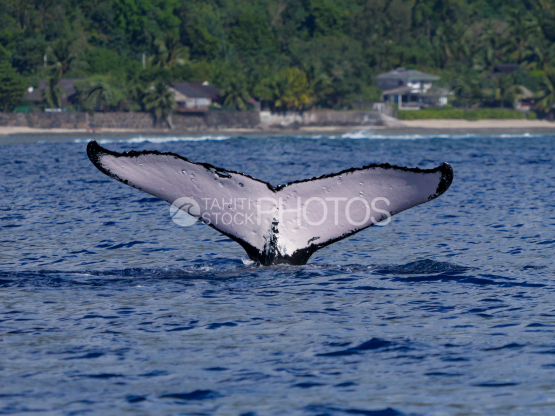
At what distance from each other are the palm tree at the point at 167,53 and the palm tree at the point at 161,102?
367 inches

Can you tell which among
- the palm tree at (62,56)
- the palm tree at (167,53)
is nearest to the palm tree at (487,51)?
the palm tree at (167,53)

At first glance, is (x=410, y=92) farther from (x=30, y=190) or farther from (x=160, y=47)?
(x=30, y=190)

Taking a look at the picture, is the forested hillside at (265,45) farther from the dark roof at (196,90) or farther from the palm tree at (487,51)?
the dark roof at (196,90)

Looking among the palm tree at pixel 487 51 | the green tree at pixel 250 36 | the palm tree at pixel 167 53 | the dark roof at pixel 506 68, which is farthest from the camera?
the green tree at pixel 250 36

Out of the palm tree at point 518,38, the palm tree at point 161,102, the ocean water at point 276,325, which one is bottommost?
the ocean water at point 276,325

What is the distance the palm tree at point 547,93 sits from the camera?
112 m

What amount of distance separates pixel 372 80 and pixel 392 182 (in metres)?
115

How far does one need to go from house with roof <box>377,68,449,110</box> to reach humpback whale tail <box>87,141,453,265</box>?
372 ft

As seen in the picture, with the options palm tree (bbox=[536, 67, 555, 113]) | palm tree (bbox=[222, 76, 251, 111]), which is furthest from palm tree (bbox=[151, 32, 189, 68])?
palm tree (bbox=[536, 67, 555, 113])

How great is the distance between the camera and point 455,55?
143 m

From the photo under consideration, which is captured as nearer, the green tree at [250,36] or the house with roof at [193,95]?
the house with roof at [193,95]

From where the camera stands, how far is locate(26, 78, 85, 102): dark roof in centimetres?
9994

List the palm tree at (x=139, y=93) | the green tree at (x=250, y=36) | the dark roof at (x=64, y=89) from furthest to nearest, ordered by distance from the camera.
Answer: the green tree at (x=250, y=36) < the palm tree at (x=139, y=93) < the dark roof at (x=64, y=89)

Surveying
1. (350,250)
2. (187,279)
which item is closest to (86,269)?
(187,279)
